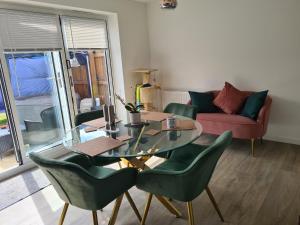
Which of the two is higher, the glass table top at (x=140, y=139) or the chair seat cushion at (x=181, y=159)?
the glass table top at (x=140, y=139)

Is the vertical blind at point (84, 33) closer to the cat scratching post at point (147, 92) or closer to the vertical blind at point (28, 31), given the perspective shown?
the vertical blind at point (28, 31)

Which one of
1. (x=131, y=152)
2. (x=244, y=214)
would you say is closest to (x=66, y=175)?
(x=131, y=152)

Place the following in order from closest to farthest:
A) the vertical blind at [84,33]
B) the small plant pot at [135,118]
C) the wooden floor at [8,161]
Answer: the small plant pot at [135,118]
the wooden floor at [8,161]
the vertical blind at [84,33]

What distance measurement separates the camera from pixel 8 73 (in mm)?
3055

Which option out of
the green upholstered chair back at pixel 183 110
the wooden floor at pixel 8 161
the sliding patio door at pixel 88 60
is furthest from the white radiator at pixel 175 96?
the wooden floor at pixel 8 161

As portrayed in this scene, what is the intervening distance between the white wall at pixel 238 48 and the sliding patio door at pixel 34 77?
2.12 metres

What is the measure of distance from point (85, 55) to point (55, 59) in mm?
608

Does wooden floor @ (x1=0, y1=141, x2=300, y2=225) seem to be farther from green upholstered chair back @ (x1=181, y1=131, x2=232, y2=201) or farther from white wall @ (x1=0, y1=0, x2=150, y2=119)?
white wall @ (x1=0, y1=0, x2=150, y2=119)

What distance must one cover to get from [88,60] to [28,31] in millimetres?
1184

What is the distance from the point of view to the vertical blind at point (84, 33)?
368 centimetres

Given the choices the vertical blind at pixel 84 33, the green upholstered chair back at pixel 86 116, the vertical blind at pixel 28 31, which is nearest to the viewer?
the green upholstered chair back at pixel 86 116

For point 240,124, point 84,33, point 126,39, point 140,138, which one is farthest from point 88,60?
point 240,124

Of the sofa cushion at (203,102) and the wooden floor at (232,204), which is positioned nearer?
the wooden floor at (232,204)

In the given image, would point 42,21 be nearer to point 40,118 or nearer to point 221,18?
point 40,118
